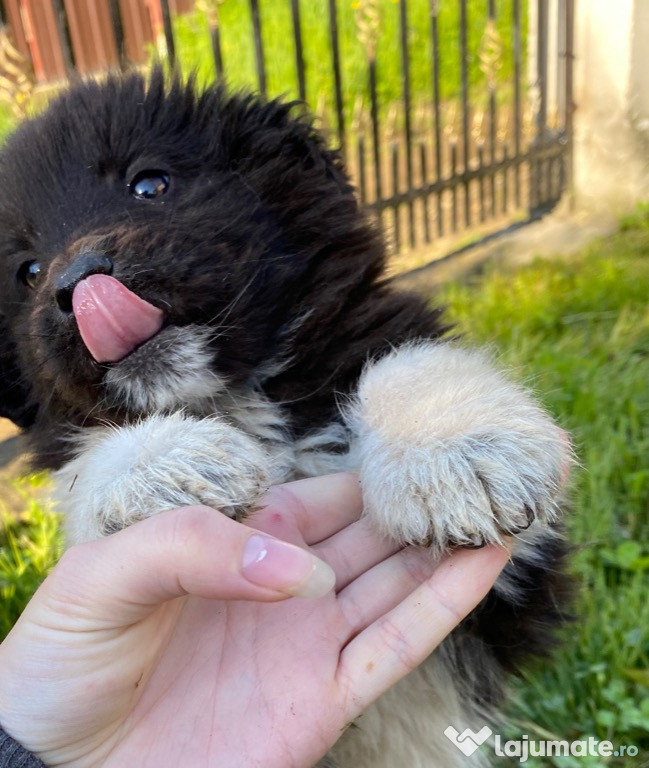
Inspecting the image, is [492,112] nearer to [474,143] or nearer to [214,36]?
[474,143]

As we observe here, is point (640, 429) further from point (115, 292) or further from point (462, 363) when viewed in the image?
point (115, 292)

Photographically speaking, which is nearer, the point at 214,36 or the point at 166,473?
the point at 166,473

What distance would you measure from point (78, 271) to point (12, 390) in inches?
33.9

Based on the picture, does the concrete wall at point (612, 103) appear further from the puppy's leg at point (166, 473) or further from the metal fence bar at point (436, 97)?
the puppy's leg at point (166, 473)

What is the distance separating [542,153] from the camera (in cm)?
681

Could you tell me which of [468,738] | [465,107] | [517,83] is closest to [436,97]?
[465,107]

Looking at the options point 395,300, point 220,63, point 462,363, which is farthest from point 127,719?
point 220,63

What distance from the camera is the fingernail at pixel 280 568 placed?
143cm

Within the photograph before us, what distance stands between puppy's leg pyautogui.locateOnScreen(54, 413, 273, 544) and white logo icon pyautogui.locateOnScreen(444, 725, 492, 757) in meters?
1.02

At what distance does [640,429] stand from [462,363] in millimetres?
2048

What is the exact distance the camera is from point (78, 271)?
1.99 metres

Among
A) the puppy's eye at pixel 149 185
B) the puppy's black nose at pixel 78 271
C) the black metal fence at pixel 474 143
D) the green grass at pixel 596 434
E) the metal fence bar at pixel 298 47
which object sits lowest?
the green grass at pixel 596 434

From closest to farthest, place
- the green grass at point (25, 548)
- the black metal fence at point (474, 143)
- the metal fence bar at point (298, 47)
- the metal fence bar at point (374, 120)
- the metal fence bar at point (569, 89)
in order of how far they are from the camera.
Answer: the green grass at point (25, 548) < the metal fence bar at point (298, 47) < the metal fence bar at point (374, 120) < the black metal fence at point (474, 143) < the metal fence bar at point (569, 89)

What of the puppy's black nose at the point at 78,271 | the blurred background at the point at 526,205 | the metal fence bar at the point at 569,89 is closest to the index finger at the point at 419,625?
the blurred background at the point at 526,205
